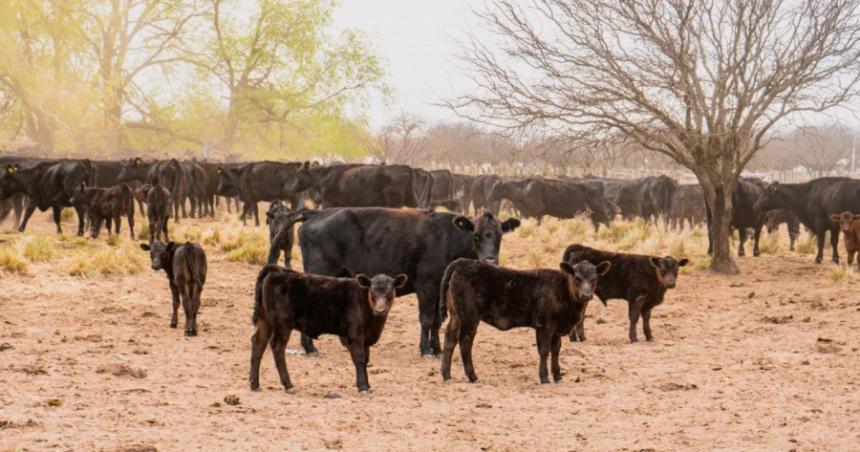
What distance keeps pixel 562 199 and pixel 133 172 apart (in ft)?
40.0

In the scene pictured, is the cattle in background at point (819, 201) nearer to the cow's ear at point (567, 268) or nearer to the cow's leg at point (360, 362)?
the cow's ear at point (567, 268)

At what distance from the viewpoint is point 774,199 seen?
19.7m

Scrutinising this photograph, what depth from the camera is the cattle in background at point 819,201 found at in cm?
1842

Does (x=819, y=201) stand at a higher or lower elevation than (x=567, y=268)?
higher

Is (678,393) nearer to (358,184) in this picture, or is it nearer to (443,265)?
(443,265)

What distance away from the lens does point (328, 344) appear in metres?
10.2

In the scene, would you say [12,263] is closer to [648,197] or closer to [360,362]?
[360,362]

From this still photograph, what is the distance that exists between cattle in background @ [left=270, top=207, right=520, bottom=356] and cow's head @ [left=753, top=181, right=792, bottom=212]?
11608 millimetres

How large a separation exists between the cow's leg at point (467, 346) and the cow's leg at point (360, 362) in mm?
1040

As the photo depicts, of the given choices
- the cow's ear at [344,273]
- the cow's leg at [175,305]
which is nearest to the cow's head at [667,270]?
the cow's ear at [344,273]

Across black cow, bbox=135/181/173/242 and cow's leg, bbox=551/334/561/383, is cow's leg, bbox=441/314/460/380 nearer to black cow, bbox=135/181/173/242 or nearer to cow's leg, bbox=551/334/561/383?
cow's leg, bbox=551/334/561/383

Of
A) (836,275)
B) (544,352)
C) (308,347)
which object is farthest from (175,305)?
(836,275)

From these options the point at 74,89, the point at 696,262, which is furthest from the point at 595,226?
the point at 74,89

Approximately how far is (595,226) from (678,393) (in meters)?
20.0
